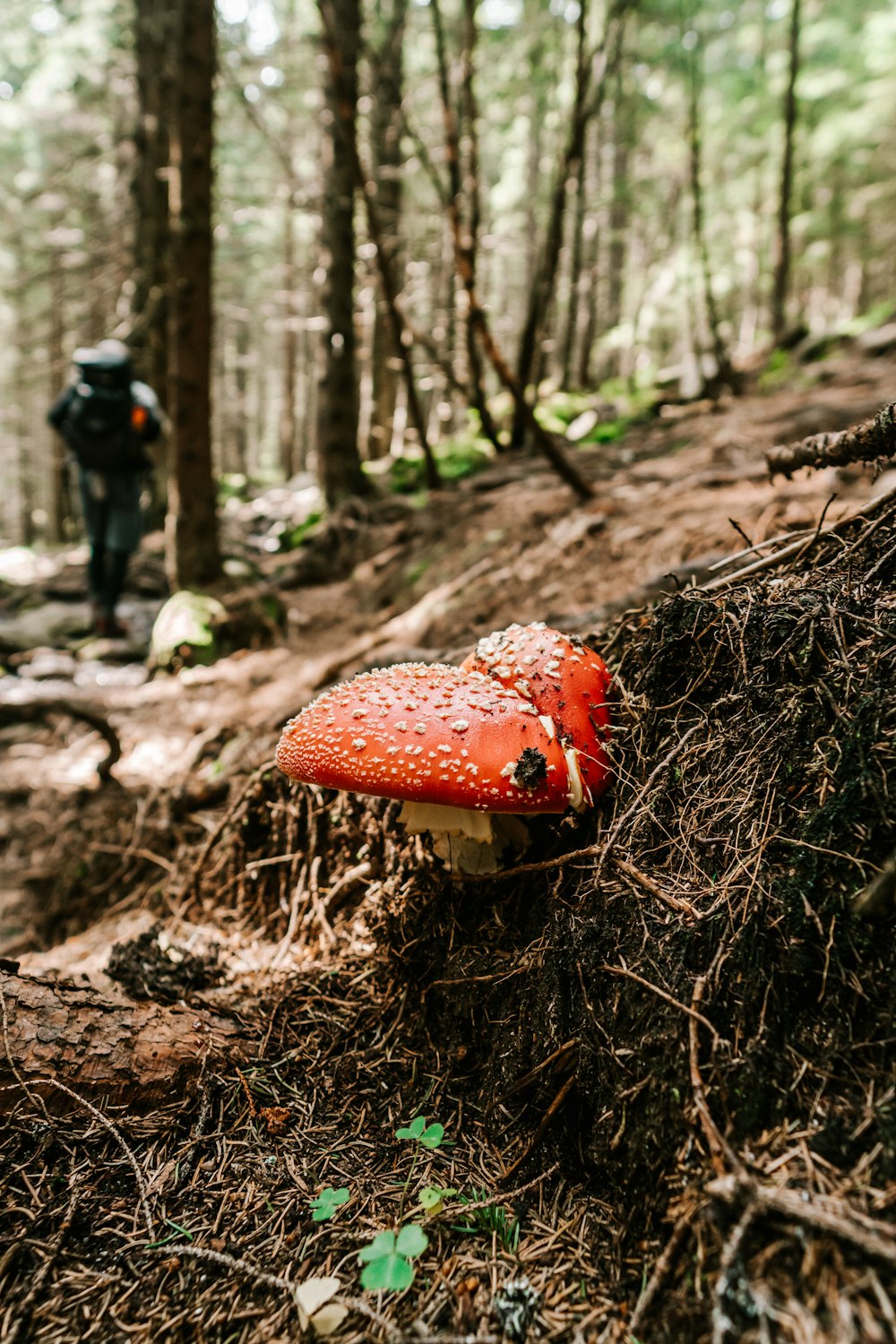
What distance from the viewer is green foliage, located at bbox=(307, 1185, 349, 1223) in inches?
69.9

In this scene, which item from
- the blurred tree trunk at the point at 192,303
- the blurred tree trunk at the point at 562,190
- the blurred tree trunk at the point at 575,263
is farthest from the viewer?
the blurred tree trunk at the point at 575,263

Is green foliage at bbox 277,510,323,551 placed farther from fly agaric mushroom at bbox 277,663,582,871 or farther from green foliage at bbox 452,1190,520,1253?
green foliage at bbox 452,1190,520,1253

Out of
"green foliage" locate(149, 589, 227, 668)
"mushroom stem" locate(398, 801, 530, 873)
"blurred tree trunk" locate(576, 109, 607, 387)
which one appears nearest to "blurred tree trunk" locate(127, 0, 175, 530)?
"green foliage" locate(149, 589, 227, 668)

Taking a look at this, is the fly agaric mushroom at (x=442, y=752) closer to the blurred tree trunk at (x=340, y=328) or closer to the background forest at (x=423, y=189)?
the background forest at (x=423, y=189)

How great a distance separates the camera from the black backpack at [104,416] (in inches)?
306

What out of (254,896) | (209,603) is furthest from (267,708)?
(209,603)

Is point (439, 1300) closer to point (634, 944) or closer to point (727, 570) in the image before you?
point (634, 944)

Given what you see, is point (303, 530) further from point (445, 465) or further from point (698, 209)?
point (698, 209)

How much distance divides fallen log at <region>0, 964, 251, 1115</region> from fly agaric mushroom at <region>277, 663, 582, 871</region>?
885 millimetres

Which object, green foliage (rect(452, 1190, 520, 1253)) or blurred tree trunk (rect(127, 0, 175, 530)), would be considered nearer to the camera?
green foliage (rect(452, 1190, 520, 1253))

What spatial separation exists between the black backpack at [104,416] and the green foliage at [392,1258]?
318 inches

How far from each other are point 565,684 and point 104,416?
730 cm

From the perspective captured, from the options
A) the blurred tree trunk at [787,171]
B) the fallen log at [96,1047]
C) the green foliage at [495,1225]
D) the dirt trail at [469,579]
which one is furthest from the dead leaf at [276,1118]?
the blurred tree trunk at [787,171]

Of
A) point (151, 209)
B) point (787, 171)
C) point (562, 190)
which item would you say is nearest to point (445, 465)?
point (562, 190)
